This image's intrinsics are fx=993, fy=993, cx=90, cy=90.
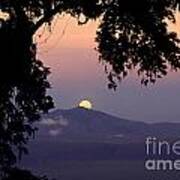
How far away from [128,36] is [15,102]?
3.36m

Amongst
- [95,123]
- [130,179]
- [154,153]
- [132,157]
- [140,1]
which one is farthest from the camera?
[95,123]

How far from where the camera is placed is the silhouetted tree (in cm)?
2323

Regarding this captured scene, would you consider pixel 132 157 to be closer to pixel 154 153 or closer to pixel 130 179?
pixel 130 179

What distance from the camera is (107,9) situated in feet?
76.2

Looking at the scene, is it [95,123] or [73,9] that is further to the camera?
[95,123]

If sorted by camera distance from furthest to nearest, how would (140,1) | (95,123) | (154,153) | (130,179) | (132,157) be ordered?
(95,123)
(132,157)
(130,179)
(154,153)
(140,1)

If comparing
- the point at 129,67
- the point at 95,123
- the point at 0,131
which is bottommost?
the point at 0,131

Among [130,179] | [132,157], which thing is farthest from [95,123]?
[130,179]

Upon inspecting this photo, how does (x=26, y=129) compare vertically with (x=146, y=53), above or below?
below

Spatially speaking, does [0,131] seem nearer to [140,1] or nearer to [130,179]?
[140,1]

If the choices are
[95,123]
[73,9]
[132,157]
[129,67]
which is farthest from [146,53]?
[95,123]

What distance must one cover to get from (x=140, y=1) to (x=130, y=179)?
61.5m

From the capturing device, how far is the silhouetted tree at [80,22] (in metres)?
23.2

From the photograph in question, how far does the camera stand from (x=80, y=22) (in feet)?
77.9
